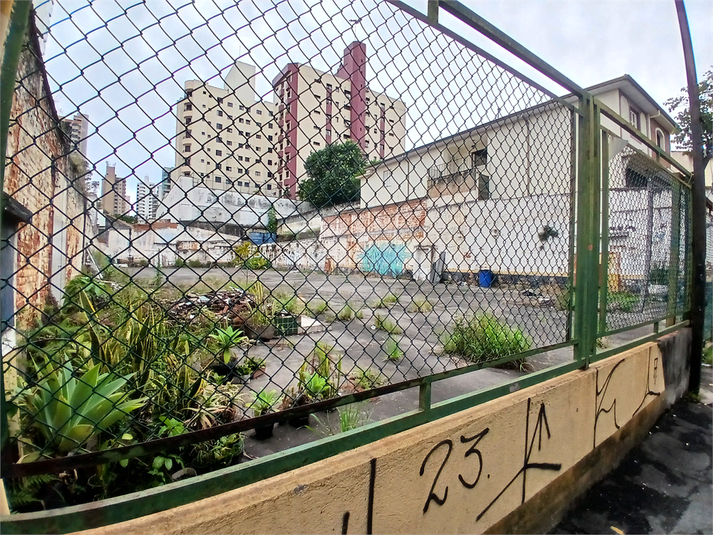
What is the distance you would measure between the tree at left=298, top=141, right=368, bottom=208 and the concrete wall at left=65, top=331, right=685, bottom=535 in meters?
0.91

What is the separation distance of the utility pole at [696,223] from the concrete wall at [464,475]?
1.89 metres

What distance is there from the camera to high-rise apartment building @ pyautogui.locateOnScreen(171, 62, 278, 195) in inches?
39.7

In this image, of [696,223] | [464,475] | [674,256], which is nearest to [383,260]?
[464,475]

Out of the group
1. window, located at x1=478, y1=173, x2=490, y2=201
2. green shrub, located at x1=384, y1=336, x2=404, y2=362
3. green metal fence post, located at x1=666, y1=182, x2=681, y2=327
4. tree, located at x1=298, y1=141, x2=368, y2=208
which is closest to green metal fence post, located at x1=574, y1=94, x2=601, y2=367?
window, located at x1=478, y1=173, x2=490, y2=201

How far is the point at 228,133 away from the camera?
1.06 meters

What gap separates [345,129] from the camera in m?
1.34

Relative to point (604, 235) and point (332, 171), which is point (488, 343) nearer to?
point (604, 235)

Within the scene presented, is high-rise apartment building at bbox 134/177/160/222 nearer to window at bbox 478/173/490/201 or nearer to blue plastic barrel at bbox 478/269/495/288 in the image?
window at bbox 478/173/490/201

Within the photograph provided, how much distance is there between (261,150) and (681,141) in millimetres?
15300

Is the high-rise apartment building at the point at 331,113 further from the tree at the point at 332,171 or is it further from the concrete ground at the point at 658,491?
the concrete ground at the point at 658,491

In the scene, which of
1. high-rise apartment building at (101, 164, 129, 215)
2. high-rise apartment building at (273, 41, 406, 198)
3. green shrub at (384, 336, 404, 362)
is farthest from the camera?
green shrub at (384, 336, 404, 362)

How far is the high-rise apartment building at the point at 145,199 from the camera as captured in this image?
3.04ft

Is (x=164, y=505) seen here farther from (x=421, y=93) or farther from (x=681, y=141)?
(x=681, y=141)

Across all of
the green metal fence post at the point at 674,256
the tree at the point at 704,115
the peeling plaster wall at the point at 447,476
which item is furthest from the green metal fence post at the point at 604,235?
the tree at the point at 704,115
